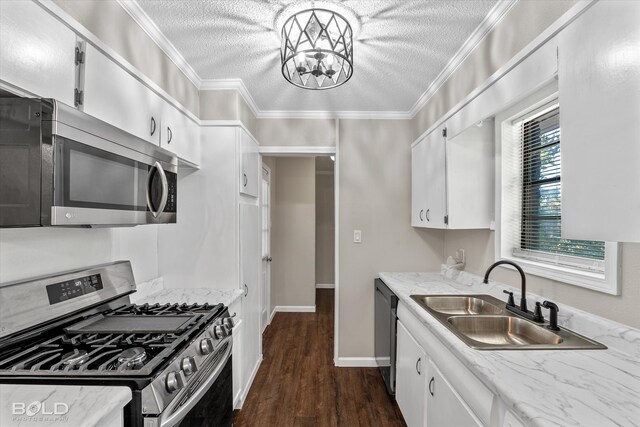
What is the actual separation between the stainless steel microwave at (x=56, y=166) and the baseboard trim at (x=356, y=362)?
2.49 meters

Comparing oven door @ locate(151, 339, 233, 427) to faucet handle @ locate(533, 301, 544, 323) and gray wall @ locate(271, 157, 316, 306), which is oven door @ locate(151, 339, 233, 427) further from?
gray wall @ locate(271, 157, 316, 306)

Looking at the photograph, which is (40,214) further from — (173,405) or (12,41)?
(173,405)

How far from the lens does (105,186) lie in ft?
4.01

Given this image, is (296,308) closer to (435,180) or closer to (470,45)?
(435,180)

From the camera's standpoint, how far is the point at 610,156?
0.88 m

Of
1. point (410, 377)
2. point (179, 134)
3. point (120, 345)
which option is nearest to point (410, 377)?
point (410, 377)

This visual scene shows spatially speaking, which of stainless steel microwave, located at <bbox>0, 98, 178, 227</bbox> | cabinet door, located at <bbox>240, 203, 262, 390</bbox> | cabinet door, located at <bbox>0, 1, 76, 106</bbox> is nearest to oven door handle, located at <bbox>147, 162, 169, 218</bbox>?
stainless steel microwave, located at <bbox>0, 98, 178, 227</bbox>

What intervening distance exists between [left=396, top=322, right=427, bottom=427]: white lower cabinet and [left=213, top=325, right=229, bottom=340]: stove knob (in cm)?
108

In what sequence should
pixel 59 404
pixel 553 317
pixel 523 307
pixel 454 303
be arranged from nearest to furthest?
pixel 59 404, pixel 553 317, pixel 523 307, pixel 454 303

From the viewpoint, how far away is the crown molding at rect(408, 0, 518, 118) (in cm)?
159

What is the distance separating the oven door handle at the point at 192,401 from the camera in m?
1.07

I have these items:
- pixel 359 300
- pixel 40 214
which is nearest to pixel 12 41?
pixel 40 214

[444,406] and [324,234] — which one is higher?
[324,234]

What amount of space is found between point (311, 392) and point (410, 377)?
1013mm
